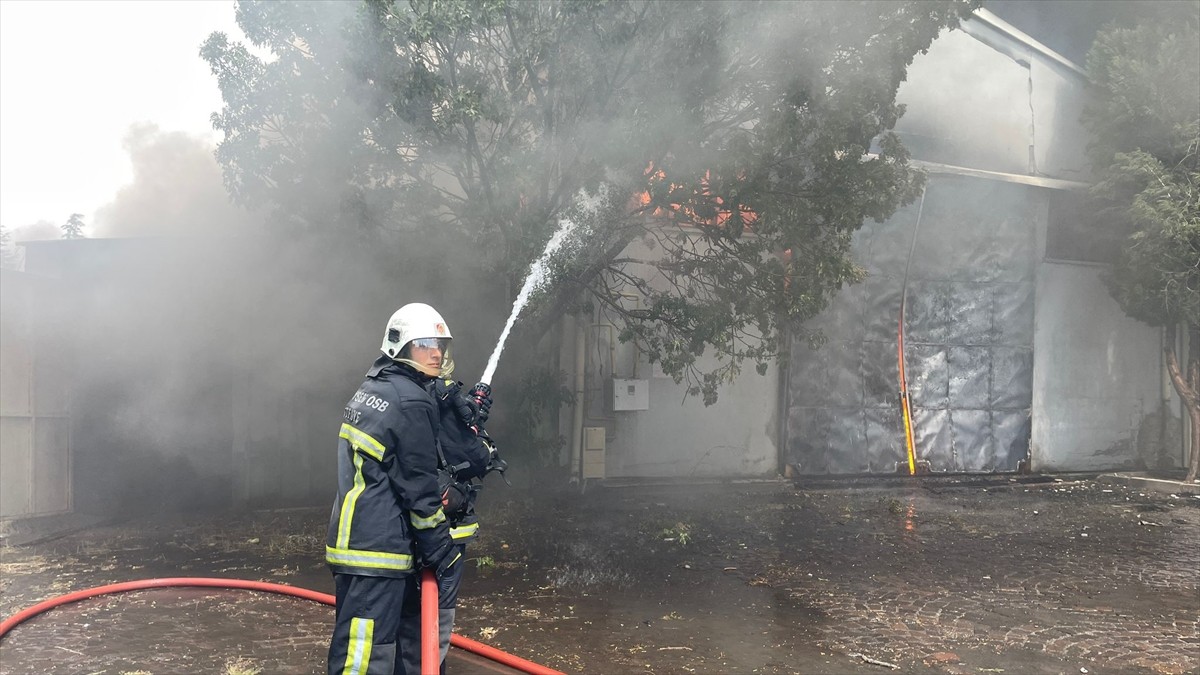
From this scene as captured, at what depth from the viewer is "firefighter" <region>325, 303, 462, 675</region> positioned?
338cm

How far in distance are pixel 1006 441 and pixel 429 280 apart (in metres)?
9.27

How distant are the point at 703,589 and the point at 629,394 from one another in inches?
175

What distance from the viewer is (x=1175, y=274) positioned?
11016 millimetres

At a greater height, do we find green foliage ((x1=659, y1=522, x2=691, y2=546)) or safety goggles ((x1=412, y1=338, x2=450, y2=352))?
safety goggles ((x1=412, y1=338, x2=450, y2=352))

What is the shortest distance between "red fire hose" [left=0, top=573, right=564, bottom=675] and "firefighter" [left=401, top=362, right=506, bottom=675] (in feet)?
1.23

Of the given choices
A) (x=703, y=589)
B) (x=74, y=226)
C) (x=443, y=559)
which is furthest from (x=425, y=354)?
(x=74, y=226)

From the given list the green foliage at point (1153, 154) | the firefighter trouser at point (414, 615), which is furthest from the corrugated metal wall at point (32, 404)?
the green foliage at point (1153, 154)

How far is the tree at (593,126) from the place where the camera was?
7.31 meters

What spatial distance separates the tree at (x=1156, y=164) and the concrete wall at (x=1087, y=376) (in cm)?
100

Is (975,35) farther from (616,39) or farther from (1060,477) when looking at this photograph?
(616,39)

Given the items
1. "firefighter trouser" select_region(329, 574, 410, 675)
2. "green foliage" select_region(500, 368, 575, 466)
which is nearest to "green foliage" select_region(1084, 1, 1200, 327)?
"green foliage" select_region(500, 368, 575, 466)

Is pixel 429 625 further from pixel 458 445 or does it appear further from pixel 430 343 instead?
pixel 430 343

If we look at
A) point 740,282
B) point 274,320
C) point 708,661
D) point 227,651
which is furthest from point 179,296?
point 708,661

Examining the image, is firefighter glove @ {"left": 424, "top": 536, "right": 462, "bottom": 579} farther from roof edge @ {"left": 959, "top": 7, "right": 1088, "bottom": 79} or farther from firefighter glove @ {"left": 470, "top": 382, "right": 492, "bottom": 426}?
roof edge @ {"left": 959, "top": 7, "right": 1088, "bottom": 79}
